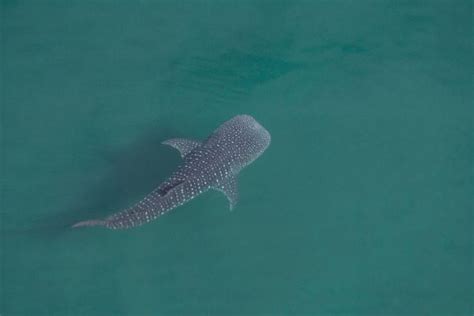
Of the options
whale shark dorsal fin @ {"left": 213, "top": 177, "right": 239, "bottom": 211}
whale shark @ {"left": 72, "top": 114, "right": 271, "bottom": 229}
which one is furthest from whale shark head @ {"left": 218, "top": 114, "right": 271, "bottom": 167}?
whale shark dorsal fin @ {"left": 213, "top": 177, "right": 239, "bottom": 211}

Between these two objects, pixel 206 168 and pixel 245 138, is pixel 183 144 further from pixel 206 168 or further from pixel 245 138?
pixel 245 138

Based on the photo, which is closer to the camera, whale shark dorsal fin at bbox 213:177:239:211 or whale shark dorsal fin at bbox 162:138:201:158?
whale shark dorsal fin at bbox 213:177:239:211

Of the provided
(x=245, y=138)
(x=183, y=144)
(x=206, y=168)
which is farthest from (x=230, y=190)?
(x=183, y=144)

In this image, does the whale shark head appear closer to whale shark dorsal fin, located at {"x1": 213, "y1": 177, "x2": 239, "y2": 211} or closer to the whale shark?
the whale shark

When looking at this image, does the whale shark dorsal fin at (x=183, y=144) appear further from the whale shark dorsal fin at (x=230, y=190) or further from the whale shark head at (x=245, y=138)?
the whale shark dorsal fin at (x=230, y=190)

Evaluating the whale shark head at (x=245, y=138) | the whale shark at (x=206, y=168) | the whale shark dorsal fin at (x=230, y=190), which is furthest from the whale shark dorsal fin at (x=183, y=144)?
the whale shark dorsal fin at (x=230, y=190)

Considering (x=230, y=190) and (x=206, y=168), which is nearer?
(x=206, y=168)

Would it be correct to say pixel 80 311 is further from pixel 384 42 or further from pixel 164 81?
pixel 384 42

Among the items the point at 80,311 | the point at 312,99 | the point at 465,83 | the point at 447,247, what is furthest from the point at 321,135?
the point at 80,311
